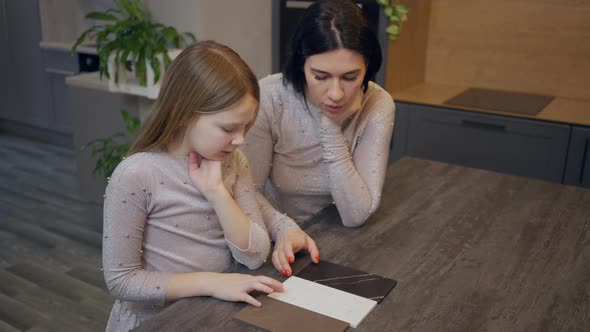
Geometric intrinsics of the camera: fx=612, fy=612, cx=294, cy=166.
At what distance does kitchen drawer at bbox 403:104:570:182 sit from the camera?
8.70ft

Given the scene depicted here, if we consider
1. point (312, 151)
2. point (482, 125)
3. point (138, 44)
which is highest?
point (138, 44)

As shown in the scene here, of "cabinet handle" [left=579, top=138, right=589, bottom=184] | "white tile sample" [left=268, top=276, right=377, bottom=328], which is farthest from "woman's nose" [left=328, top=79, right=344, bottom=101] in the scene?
"cabinet handle" [left=579, top=138, right=589, bottom=184]

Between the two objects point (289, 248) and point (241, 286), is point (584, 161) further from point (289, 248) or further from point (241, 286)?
point (241, 286)

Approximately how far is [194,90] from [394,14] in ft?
6.11

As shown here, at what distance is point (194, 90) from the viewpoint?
117 centimetres

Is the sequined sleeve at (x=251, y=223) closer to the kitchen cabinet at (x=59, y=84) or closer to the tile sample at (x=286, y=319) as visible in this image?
the tile sample at (x=286, y=319)

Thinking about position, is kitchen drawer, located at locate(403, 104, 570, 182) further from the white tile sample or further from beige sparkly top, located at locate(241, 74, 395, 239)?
the white tile sample

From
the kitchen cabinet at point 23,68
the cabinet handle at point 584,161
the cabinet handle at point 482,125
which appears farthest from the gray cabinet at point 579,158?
the kitchen cabinet at point 23,68

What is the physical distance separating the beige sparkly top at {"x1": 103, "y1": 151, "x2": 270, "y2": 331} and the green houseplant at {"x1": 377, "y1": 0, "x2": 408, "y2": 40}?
167cm

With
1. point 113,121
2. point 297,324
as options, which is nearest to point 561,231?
point 297,324

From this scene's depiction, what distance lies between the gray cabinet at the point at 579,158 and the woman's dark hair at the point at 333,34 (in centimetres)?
139

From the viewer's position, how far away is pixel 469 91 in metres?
3.15

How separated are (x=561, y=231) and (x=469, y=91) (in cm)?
171

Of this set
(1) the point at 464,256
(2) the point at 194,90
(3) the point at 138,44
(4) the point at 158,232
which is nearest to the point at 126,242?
(4) the point at 158,232
